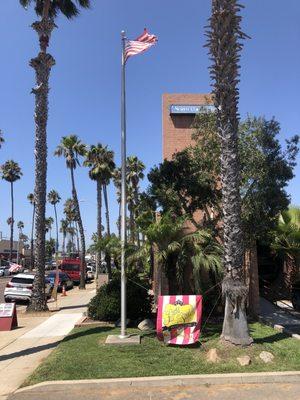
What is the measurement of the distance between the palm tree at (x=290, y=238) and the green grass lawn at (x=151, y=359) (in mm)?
7204

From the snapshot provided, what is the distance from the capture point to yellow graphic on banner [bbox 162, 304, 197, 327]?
34.5 ft

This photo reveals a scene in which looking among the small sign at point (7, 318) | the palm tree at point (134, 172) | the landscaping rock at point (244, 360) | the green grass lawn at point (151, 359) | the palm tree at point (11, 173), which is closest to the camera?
the green grass lawn at point (151, 359)

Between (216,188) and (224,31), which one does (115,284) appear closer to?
(216,188)

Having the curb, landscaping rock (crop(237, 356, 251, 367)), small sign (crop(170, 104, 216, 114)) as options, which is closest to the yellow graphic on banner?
landscaping rock (crop(237, 356, 251, 367))

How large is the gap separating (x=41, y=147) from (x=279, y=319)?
36.9 ft

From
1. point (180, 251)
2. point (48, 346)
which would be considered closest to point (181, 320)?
point (48, 346)

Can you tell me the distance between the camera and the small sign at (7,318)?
48.4 ft

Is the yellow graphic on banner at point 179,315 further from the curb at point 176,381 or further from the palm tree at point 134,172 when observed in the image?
the palm tree at point 134,172

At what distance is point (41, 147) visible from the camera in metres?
19.6

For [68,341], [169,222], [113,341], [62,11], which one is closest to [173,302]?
[113,341]

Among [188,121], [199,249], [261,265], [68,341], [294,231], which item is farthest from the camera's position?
[261,265]

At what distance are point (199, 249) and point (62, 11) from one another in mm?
13179

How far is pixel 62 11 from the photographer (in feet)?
69.7

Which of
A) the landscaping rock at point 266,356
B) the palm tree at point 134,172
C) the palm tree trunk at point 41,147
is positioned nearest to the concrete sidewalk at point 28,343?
the palm tree trunk at point 41,147
